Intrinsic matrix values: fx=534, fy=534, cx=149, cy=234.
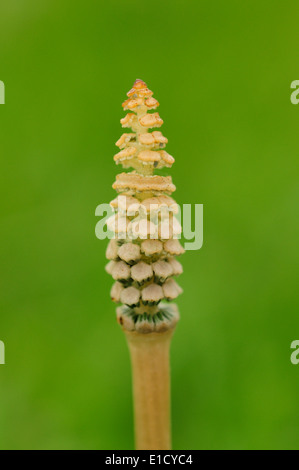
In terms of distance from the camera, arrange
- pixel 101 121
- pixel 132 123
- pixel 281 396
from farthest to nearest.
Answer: pixel 101 121, pixel 281 396, pixel 132 123

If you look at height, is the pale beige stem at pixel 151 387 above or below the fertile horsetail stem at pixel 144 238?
below

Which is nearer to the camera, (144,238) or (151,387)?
(144,238)

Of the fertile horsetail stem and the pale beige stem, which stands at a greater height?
the fertile horsetail stem

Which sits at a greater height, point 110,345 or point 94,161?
point 94,161

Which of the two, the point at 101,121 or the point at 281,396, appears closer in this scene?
the point at 281,396

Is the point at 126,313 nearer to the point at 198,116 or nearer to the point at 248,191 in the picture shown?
the point at 248,191

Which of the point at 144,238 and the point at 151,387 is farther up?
the point at 144,238

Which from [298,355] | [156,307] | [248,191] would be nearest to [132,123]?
[156,307]

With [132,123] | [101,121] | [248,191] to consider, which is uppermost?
[101,121]
